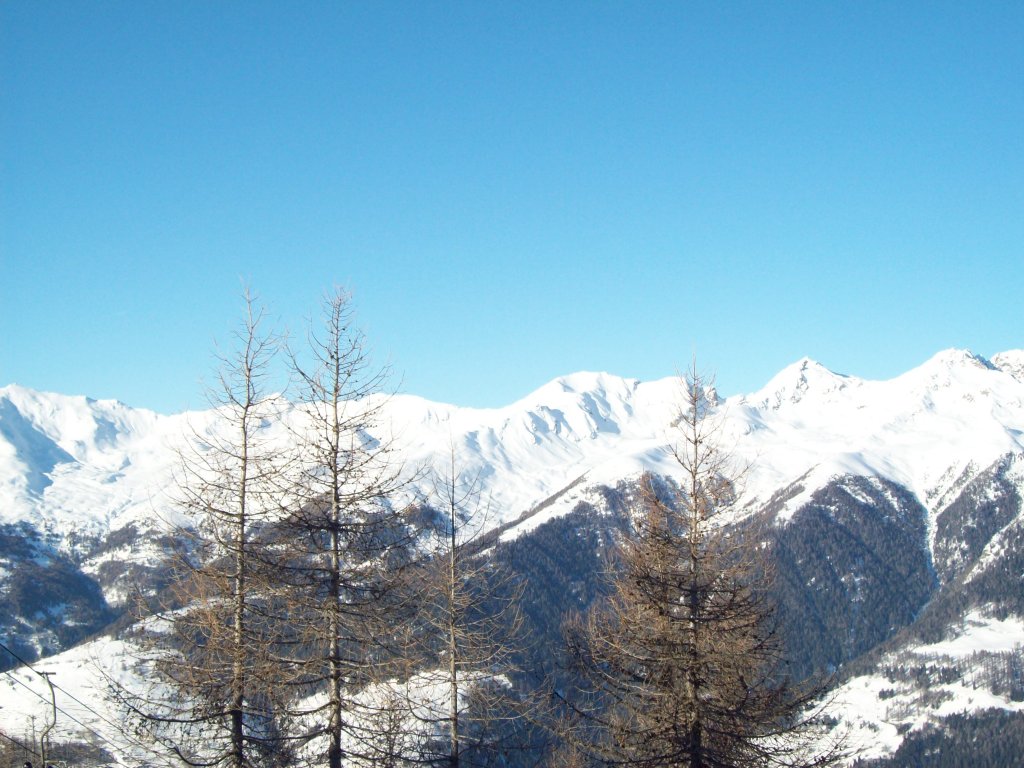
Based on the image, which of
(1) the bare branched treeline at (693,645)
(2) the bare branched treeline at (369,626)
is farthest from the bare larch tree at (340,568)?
(1) the bare branched treeline at (693,645)

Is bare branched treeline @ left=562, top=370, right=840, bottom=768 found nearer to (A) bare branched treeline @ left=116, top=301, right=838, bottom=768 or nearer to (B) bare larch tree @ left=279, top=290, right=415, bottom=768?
(A) bare branched treeline @ left=116, top=301, right=838, bottom=768

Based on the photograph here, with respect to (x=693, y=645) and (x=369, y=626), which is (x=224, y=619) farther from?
(x=693, y=645)

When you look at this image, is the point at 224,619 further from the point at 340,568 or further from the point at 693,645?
the point at 693,645

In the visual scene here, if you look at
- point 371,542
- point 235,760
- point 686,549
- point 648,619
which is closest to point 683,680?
point 648,619

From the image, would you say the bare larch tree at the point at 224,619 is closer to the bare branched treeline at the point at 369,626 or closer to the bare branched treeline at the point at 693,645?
the bare branched treeline at the point at 369,626

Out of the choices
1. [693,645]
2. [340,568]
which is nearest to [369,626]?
[340,568]

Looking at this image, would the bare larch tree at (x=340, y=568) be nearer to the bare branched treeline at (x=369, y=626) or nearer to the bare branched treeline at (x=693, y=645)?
the bare branched treeline at (x=369, y=626)

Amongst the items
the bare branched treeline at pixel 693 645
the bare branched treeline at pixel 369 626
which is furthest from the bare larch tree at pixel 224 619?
the bare branched treeline at pixel 693 645

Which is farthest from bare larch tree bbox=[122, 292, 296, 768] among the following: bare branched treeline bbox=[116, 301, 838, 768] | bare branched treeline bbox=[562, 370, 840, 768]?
bare branched treeline bbox=[562, 370, 840, 768]

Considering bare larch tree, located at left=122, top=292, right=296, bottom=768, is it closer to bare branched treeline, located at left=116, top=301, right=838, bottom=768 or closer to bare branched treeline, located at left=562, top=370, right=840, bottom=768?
bare branched treeline, located at left=116, top=301, right=838, bottom=768

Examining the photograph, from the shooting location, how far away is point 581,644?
20938mm

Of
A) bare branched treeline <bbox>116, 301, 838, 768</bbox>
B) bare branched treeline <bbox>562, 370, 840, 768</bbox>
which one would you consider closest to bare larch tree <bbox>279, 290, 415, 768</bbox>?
bare branched treeline <bbox>116, 301, 838, 768</bbox>

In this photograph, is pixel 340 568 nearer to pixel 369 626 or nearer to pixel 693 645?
pixel 369 626

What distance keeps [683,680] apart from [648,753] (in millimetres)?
1829
